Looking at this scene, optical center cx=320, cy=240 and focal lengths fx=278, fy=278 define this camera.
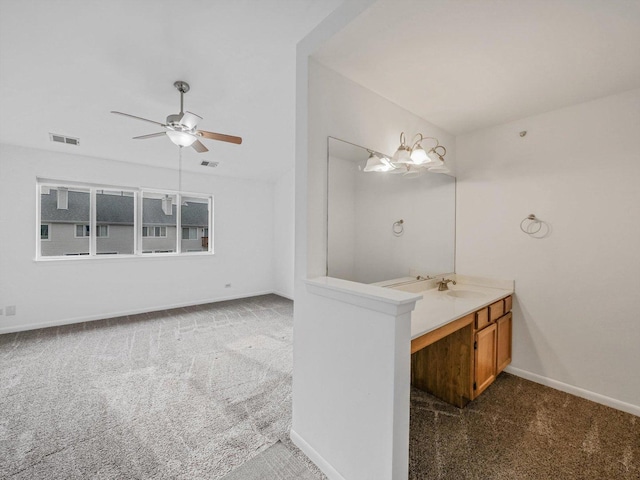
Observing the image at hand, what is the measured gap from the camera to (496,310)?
7.63 ft

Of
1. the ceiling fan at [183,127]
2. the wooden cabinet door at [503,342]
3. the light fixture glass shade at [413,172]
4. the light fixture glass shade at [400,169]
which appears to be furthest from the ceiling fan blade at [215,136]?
the wooden cabinet door at [503,342]

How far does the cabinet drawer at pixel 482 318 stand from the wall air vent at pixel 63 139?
4.91 meters

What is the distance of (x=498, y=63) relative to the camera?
176cm

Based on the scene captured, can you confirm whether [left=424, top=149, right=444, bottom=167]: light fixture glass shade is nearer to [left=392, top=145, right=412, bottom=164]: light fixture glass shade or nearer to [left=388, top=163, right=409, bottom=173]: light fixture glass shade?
[left=388, top=163, right=409, bottom=173]: light fixture glass shade

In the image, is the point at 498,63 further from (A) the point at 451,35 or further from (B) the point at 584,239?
(B) the point at 584,239

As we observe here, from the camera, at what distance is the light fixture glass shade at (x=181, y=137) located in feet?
8.70

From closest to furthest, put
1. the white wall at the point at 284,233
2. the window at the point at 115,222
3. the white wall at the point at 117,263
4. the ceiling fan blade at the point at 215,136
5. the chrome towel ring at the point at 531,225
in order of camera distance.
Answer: the chrome towel ring at the point at 531,225 < the ceiling fan blade at the point at 215,136 < the white wall at the point at 117,263 < the window at the point at 115,222 < the white wall at the point at 284,233

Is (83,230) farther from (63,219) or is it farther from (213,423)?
(213,423)

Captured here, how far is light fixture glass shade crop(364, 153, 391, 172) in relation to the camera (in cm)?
209

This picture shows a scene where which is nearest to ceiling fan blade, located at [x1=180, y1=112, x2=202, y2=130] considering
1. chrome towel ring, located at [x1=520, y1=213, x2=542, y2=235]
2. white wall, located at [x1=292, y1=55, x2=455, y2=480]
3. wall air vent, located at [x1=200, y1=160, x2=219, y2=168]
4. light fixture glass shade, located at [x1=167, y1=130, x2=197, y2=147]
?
light fixture glass shade, located at [x1=167, y1=130, x2=197, y2=147]

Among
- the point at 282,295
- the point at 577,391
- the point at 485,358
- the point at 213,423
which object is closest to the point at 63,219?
the point at 282,295

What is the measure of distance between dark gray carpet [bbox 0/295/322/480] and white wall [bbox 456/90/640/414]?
226 cm

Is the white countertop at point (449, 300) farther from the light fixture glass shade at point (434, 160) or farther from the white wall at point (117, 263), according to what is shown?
the white wall at point (117, 263)

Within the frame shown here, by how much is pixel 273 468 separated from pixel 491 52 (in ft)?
8.99
